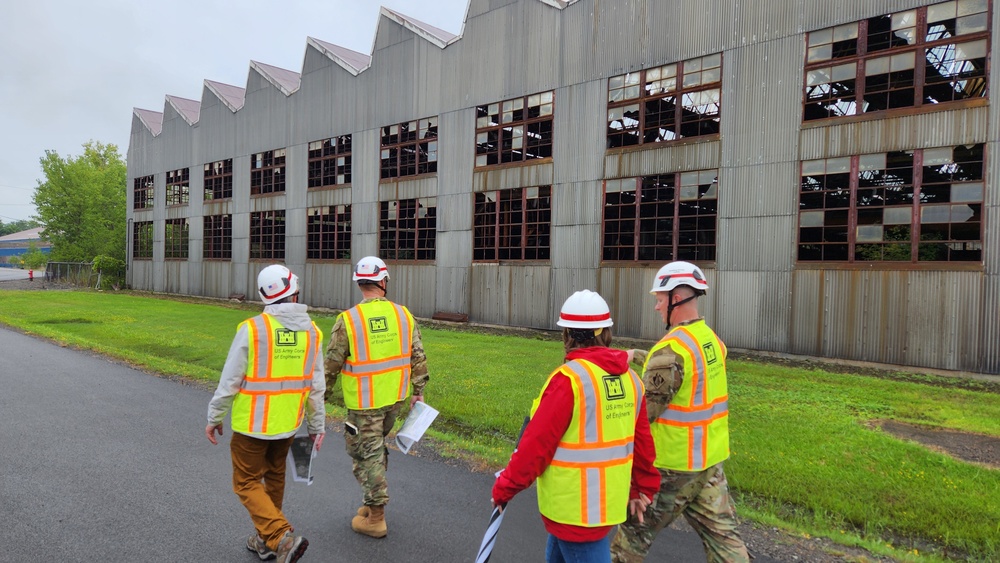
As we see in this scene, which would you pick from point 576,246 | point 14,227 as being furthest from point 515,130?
point 14,227

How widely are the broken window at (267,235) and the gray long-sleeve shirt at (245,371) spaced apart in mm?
25848

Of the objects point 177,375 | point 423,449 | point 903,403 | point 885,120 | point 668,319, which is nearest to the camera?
point 668,319

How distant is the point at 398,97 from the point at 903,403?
65.4ft

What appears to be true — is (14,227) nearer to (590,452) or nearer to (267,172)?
(267,172)

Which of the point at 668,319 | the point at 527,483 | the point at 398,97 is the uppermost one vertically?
the point at 398,97

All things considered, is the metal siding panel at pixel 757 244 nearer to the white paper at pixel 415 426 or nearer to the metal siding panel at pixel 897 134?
the metal siding panel at pixel 897 134

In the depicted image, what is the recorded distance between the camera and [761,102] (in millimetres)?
14828

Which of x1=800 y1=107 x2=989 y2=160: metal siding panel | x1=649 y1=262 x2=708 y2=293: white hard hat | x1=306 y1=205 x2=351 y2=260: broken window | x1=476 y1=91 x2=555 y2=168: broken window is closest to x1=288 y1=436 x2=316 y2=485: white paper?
x1=649 y1=262 x2=708 y2=293: white hard hat

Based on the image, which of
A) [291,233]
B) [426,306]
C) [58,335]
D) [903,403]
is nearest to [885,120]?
[903,403]

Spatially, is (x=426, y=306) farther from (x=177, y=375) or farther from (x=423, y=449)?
(x=423, y=449)

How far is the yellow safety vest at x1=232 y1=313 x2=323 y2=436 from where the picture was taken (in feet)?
13.1

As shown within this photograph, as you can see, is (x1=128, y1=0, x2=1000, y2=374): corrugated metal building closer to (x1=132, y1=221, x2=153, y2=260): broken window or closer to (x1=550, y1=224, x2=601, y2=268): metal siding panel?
(x1=550, y1=224, x2=601, y2=268): metal siding panel

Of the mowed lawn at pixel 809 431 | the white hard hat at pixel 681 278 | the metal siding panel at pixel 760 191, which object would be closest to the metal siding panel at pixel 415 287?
the mowed lawn at pixel 809 431

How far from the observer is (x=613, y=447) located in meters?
2.81
